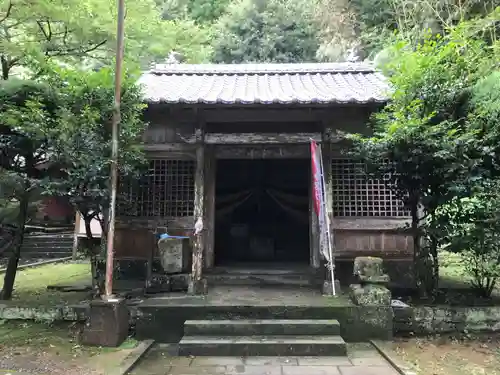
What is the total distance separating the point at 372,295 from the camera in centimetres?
581

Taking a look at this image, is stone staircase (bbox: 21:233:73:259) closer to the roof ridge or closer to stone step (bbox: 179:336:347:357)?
the roof ridge

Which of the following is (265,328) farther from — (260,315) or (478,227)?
(478,227)

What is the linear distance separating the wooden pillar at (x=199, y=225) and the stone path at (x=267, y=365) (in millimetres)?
1561

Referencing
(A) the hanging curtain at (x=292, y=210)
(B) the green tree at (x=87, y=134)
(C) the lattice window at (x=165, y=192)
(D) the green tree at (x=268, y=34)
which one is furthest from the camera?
(D) the green tree at (x=268, y=34)

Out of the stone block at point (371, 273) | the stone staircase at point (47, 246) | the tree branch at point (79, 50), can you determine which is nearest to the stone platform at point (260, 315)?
the stone block at point (371, 273)

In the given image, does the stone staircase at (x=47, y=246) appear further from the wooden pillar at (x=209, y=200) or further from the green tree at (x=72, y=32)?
the green tree at (x=72, y=32)

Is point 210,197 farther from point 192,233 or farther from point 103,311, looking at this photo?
point 103,311

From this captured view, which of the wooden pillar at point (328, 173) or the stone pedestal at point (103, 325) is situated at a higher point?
the wooden pillar at point (328, 173)

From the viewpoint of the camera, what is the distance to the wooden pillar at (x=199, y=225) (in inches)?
265

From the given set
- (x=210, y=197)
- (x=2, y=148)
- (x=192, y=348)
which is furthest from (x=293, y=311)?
(x=2, y=148)

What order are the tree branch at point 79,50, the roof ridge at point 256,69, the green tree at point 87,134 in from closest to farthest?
the green tree at point 87,134
the tree branch at point 79,50
the roof ridge at point 256,69

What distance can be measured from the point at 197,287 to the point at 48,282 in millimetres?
4321

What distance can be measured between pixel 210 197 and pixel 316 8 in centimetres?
1568

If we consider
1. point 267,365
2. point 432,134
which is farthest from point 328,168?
point 267,365
